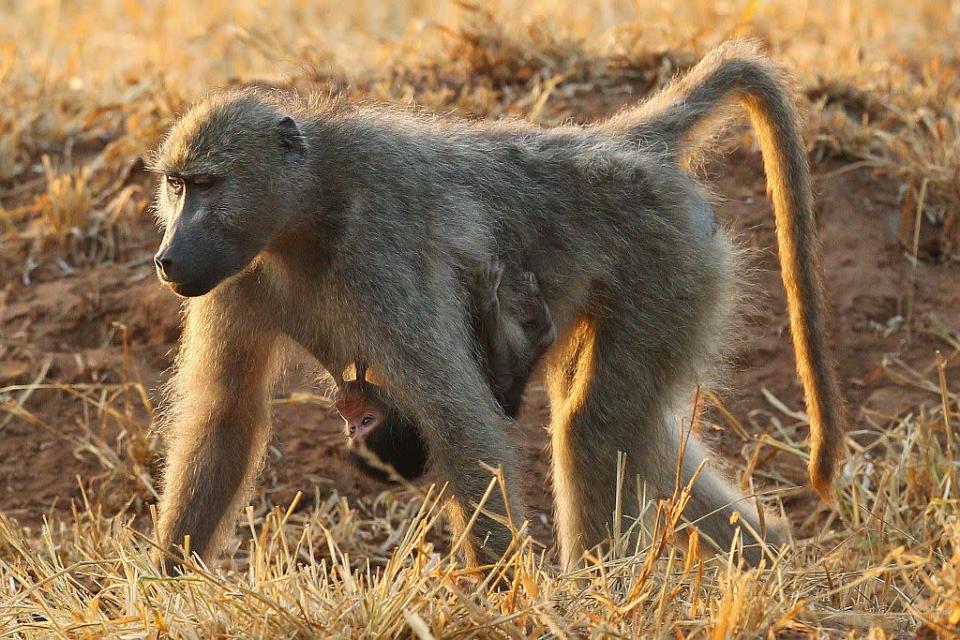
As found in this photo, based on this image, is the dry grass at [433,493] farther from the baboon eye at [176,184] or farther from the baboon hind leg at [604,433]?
the baboon eye at [176,184]

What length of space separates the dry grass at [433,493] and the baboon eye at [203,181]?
28.8 inches

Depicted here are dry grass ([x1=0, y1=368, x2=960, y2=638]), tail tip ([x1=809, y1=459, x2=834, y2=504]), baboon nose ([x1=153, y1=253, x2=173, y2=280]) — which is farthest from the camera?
tail tip ([x1=809, y1=459, x2=834, y2=504])

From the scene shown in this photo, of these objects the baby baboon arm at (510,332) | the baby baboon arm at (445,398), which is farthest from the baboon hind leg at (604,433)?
the baby baboon arm at (445,398)

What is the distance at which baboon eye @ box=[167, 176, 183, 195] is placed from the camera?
303cm

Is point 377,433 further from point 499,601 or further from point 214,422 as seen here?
point 499,601

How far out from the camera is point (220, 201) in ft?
9.84

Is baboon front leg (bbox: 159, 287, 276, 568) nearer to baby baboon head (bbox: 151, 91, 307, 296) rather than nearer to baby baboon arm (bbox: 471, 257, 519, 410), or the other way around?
baby baboon head (bbox: 151, 91, 307, 296)

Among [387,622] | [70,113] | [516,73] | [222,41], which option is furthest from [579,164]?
[222,41]

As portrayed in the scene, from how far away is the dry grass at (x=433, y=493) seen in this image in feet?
8.41

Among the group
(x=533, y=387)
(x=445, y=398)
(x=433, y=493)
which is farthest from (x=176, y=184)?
(x=533, y=387)

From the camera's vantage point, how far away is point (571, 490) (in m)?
3.41

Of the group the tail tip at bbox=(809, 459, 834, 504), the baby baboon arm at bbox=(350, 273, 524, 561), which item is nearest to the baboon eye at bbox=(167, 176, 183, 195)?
the baby baboon arm at bbox=(350, 273, 524, 561)

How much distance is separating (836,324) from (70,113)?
3.02 m

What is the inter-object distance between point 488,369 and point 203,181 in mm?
790
